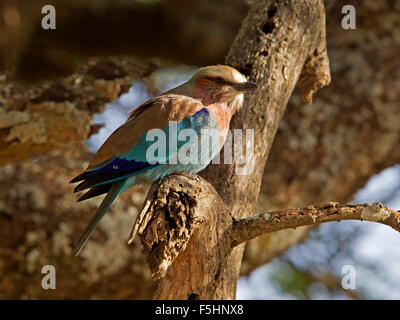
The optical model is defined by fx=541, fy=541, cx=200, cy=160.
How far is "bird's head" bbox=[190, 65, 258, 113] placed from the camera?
3.03 meters

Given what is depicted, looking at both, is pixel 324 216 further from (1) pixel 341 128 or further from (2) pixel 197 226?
(1) pixel 341 128

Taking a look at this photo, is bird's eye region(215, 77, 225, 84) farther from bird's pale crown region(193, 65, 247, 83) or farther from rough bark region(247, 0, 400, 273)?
rough bark region(247, 0, 400, 273)

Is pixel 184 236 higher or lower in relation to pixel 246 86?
lower

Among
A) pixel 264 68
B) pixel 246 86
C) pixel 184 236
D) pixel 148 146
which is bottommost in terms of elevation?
pixel 184 236

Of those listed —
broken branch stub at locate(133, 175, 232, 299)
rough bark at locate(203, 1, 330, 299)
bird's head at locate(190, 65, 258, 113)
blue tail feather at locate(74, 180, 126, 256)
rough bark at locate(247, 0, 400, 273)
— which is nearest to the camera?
broken branch stub at locate(133, 175, 232, 299)

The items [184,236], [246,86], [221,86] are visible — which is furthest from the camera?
[221,86]

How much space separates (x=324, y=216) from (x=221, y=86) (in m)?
1.13

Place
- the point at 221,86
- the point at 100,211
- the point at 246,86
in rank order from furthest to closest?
the point at 221,86
the point at 246,86
the point at 100,211

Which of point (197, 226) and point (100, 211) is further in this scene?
point (100, 211)

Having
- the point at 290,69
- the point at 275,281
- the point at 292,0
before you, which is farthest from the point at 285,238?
the point at 292,0

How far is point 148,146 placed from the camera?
9.42ft

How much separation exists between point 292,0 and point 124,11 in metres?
1.60

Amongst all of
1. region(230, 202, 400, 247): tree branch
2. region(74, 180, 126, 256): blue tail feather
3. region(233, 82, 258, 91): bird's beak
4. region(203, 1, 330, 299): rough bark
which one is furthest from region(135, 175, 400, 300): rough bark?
region(233, 82, 258, 91): bird's beak

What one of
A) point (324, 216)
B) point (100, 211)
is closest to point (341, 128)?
point (324, 216)
